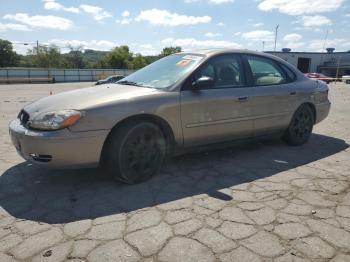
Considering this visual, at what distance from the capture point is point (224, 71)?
425 cm

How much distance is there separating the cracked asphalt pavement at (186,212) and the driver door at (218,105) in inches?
17.2

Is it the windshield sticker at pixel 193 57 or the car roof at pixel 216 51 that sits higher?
the car roof at pixel 216 51

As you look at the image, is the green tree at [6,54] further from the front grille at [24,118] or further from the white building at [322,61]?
the front grille at [24,118]

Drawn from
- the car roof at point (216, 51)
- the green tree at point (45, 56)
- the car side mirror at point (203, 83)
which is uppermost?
the green tree at point (45, 56)

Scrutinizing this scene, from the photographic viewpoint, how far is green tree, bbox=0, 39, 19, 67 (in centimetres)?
7119

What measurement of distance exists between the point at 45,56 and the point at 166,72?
7135 centimetres

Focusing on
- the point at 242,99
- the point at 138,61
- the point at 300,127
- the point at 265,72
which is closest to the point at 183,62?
the point at 242,99

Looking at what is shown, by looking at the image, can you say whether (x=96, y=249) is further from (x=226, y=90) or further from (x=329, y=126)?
(x=329, y=126)

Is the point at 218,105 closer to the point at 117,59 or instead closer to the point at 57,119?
the point at 57,119

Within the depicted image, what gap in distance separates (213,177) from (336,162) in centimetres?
188

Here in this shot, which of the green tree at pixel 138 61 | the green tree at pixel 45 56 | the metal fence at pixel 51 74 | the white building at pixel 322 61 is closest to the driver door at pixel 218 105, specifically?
the metal fence at pixel 51 74

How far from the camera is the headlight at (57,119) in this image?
312 centimetres

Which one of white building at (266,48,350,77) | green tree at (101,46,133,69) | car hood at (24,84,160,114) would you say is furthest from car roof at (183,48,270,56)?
green tree at (101,46,133,69)

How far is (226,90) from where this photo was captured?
4.16 metres
